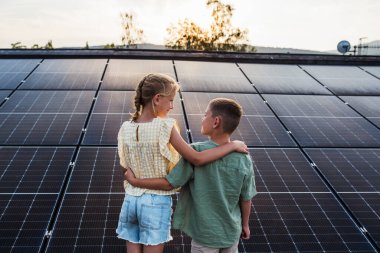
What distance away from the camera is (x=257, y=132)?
892cm

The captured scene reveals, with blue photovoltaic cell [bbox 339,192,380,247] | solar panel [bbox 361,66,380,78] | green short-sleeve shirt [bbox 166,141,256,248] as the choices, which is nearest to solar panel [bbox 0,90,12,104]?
green short-sleeve shirt [bbox 166,141,256,248]

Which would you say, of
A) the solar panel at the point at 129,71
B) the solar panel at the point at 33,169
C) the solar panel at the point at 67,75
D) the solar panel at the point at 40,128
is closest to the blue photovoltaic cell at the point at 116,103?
the solar panel at the point at 129,71

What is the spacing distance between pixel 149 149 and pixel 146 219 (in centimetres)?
70

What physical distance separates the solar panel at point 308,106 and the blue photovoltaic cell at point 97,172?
4.74 m

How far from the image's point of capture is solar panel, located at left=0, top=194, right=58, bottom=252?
553cm

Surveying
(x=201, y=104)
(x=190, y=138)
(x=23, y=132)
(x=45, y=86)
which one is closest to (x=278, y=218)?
(x=190, y=138)

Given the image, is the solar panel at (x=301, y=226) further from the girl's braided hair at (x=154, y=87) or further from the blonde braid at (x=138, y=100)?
the girl's braided hair at (x=154, y=87)

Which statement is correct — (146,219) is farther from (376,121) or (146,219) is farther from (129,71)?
(129,71)

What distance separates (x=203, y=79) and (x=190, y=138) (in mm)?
3977

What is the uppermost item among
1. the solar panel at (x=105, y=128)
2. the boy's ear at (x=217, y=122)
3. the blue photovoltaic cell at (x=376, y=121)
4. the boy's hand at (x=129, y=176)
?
the solar panel at (x=105, y=128)

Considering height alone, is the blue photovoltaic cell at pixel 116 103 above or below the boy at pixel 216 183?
above

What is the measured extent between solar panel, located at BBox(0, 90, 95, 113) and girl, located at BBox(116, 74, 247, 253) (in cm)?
570

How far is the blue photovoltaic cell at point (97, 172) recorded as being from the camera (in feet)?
22.1

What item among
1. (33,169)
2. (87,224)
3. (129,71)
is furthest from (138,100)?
(129,71)
